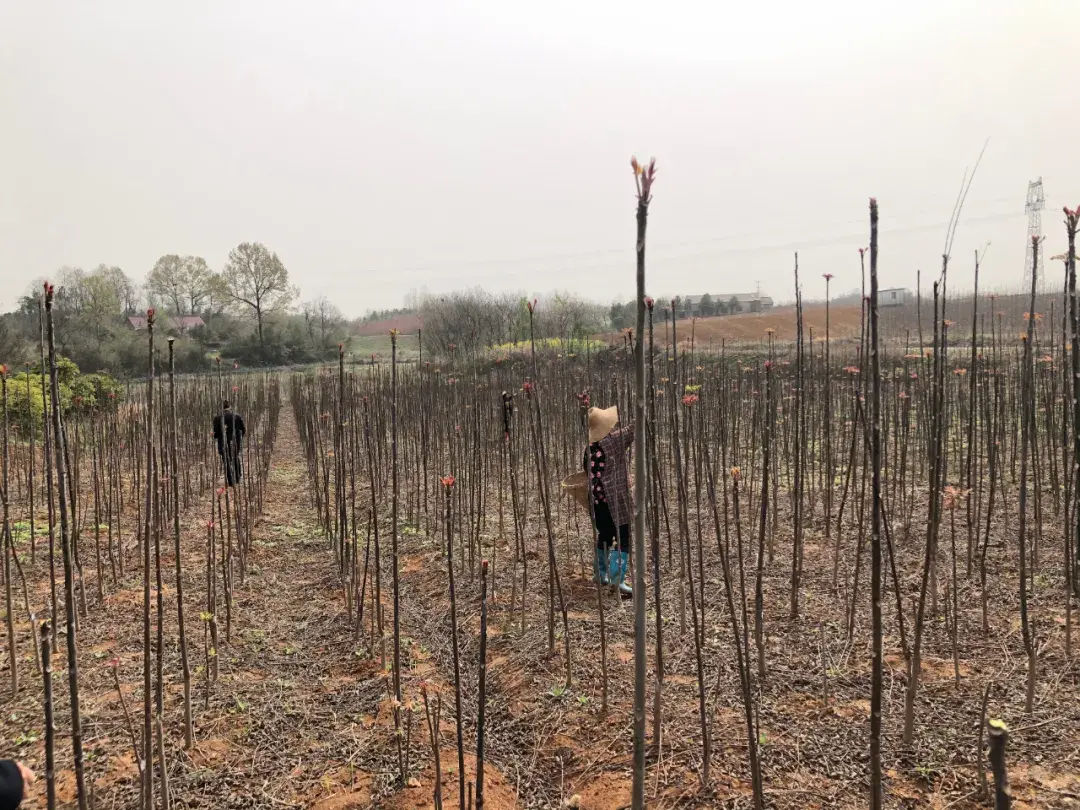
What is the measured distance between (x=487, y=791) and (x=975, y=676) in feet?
6.75

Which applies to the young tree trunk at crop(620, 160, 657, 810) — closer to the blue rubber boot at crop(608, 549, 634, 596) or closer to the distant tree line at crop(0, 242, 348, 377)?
the blue rubber boot at crop(608, 549, 634, 596)

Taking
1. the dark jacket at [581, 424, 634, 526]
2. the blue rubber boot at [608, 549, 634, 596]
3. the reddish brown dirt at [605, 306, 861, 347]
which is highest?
the reddish brown dirt at [605, 306, 861, 347]

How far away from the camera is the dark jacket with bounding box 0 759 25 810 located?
1326 mm

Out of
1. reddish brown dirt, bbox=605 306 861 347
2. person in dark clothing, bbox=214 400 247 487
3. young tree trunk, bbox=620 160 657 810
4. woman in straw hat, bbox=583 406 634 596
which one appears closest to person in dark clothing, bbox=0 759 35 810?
young tree trunk, bbox=620 160 657 810

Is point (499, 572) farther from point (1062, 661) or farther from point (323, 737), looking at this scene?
point (1062, 661)

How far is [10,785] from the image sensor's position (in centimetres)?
134

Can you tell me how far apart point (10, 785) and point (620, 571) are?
2.75 metres

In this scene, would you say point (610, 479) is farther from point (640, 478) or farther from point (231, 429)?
point (231, 429)

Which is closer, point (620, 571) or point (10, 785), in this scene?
point (10, 785)

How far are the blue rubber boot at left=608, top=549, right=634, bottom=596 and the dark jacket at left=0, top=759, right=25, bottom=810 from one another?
96.8 inches

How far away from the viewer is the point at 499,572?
4.45 metres

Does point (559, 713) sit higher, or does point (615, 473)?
point (615, 473)

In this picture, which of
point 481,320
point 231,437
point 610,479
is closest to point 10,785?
point 610,479

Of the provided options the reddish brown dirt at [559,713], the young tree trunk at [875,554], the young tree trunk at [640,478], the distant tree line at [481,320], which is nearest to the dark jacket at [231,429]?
the reddish brown dirt at [559,713]
